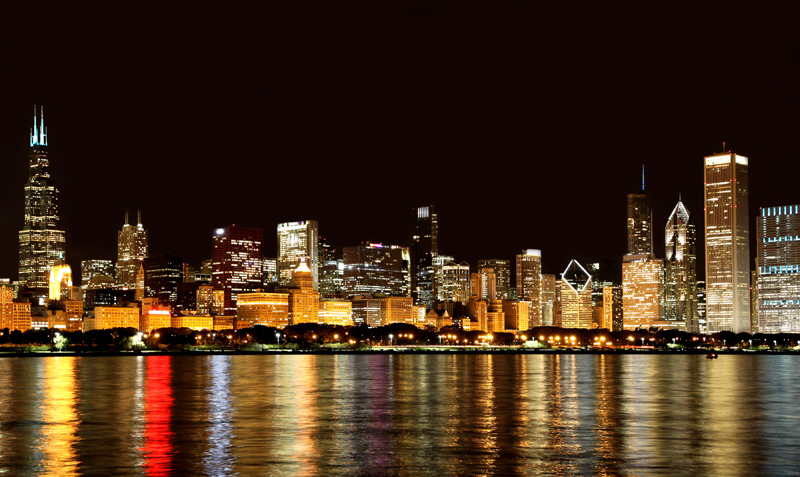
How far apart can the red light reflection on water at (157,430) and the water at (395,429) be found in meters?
0.10

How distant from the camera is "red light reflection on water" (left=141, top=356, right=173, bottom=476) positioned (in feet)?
135

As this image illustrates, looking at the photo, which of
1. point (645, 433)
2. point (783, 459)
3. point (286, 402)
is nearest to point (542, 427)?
point (645, 433)

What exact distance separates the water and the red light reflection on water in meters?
0.10

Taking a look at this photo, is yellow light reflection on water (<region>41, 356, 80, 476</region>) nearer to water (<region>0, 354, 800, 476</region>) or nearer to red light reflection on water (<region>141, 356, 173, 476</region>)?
water (<region>0, 354, 800, 476</region>)

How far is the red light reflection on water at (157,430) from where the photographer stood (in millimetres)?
41281

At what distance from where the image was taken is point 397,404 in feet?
233

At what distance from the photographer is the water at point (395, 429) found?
41312 millimetres

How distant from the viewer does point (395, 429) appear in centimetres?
5450

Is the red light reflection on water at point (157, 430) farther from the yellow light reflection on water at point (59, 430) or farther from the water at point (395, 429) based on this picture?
the yellow light reflection on water at point (59, 430)

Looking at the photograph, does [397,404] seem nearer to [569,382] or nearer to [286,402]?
[286,402]

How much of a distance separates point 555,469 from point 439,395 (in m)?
40.6

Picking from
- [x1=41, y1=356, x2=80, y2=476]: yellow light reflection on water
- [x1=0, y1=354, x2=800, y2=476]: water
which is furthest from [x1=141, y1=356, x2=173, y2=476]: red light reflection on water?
[x1=41, y1=356, x2=80, y2=476]: yellow light reflection on water

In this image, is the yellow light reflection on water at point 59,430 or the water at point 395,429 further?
the water at point 395,429

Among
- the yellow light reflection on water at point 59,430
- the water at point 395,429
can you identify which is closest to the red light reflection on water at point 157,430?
the water at point 395,429
